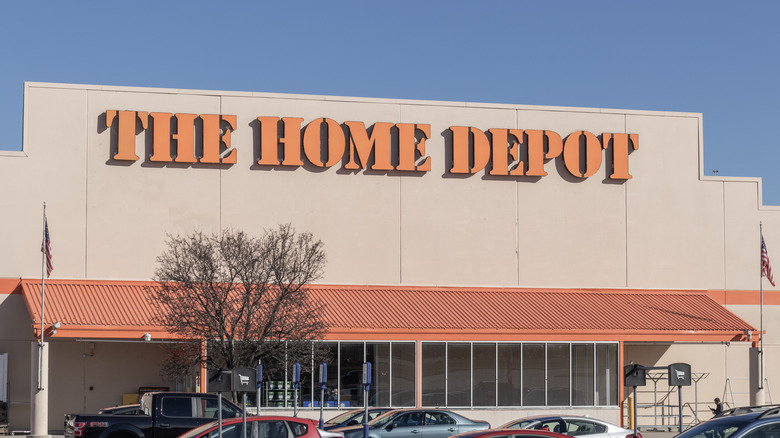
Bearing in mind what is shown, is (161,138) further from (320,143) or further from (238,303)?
(238,303)

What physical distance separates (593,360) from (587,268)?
4.43 metres

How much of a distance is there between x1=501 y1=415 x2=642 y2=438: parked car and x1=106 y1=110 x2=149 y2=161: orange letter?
17685mm

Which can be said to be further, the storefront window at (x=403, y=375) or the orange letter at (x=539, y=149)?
the orange letter at (x=539, y=149)

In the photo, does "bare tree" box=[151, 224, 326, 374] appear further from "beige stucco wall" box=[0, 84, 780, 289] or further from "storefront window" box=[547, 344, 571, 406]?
"storefront window" box=[547, 344, 571, 406]

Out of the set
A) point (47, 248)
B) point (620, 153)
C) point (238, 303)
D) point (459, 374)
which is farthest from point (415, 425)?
point (620, 153)

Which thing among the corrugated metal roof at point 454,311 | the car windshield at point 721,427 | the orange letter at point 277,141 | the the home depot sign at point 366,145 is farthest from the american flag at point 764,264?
the car windshield at point 721,427

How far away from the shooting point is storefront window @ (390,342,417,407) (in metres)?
35.3

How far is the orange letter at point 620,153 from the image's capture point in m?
40.7

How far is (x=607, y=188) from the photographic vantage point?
4084 cm

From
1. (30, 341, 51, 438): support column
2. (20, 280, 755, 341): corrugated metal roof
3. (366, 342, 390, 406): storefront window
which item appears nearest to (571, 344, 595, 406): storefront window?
(20, 280, 755, 341): corrugated metal roof

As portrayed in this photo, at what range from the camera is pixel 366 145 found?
3853 cm

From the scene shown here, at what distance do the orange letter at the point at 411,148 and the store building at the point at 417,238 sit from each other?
73 mm

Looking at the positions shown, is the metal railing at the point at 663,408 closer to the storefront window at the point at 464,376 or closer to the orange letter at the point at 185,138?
the storefront window at the point at 464,376

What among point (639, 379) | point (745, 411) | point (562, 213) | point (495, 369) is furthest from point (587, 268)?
point (745, 411)
